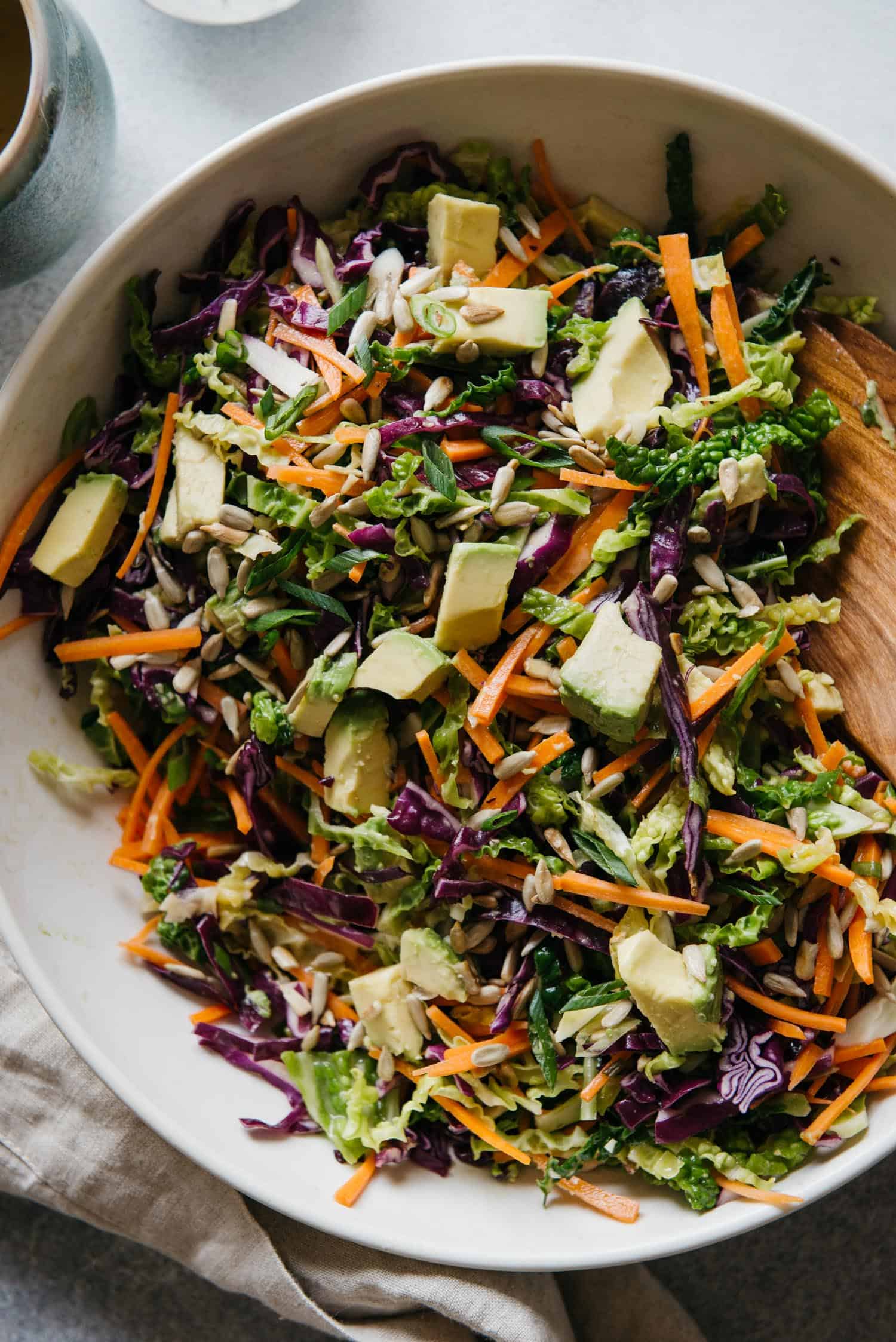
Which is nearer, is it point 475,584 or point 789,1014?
point 475,584

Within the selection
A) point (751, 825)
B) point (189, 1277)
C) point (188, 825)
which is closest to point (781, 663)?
point (751, 825)

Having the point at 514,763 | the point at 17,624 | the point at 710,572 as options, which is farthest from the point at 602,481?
the point at 17,624

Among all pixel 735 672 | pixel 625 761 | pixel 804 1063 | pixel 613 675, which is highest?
pixel 613 675

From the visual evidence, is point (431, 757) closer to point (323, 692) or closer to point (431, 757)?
point (431, 757)

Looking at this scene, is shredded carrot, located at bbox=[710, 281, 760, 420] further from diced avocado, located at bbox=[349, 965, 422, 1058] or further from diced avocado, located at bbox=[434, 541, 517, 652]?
diced avocado, located at bbox=[349, 965, 422, 1058]

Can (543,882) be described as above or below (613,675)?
below

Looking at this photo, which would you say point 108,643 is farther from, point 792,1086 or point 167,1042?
point 792,1086

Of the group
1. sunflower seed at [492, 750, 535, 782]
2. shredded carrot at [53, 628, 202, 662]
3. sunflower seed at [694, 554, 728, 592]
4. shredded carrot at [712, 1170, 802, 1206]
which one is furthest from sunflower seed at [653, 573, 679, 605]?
shredded carrot at [712, 1170, 802, 1206]

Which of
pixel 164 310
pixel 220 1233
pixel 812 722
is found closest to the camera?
pixel 812 722
